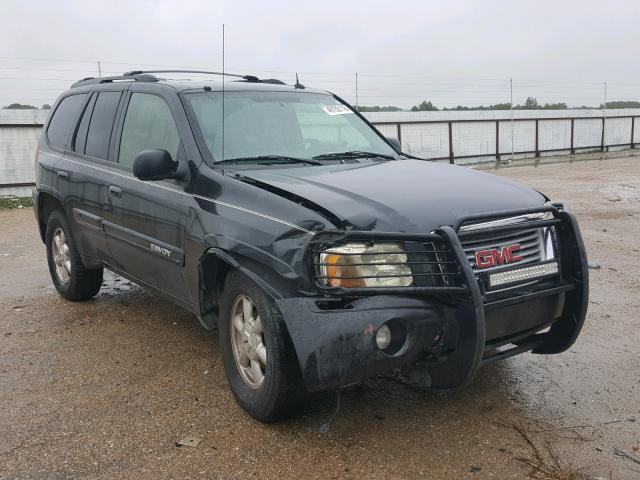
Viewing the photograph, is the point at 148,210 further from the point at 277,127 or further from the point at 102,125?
the point at 102,125

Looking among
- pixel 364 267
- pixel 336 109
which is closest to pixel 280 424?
pixel 364 267

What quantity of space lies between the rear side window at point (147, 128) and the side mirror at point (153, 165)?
0.23m

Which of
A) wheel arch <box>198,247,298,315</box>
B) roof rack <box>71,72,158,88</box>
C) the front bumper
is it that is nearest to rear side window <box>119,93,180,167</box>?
roof rack <box>71,72,158,88</box>

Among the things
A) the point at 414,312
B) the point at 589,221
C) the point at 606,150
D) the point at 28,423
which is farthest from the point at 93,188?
the point at 606,150

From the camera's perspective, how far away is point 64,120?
611 centimetres

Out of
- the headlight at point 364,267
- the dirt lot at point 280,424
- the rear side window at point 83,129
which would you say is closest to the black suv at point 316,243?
the headlight at point 364,267

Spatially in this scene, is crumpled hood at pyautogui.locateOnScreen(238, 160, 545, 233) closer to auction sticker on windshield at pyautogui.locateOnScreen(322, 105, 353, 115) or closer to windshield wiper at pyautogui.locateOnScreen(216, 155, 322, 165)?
windshield wiper at pyautogui.locateOnScreen(216, 155, 322, 165)

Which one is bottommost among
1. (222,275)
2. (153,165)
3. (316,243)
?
(222,275)

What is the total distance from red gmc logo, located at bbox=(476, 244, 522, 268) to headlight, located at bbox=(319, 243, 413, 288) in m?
0.39

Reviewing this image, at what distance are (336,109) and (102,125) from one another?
1.85 metres

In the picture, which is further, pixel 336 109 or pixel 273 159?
pixel 336 109

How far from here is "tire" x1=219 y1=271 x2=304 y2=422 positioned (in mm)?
3322

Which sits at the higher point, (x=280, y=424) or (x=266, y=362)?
(x=266, y=362)

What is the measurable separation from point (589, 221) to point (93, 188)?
7345mm
